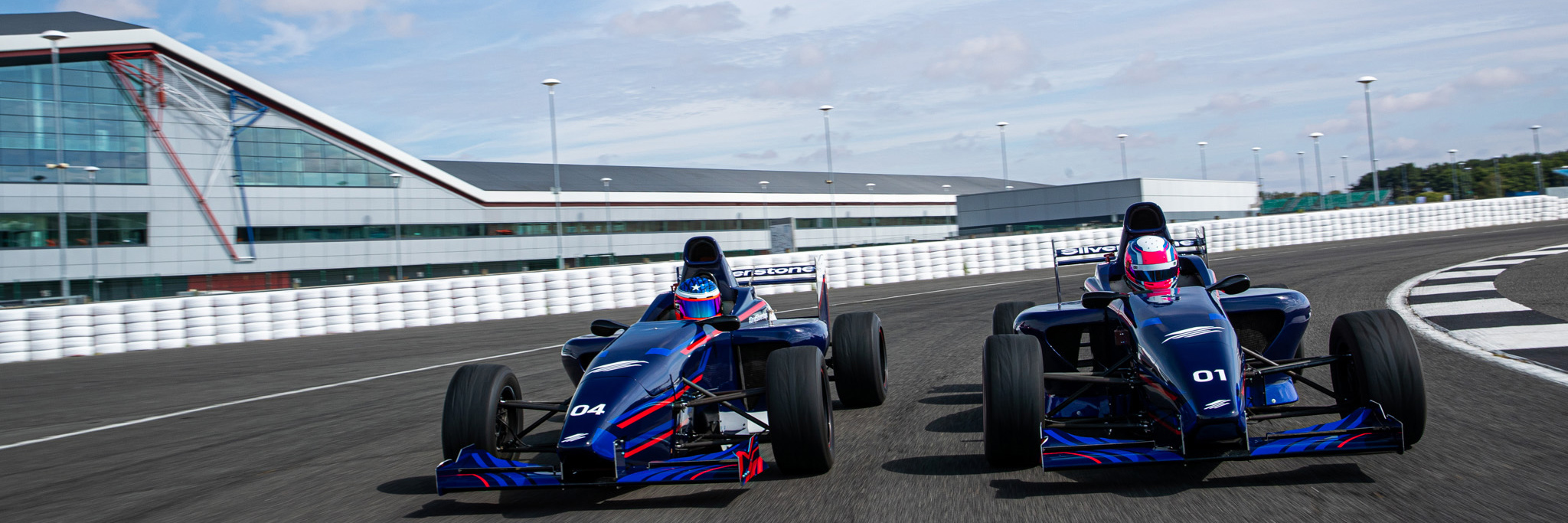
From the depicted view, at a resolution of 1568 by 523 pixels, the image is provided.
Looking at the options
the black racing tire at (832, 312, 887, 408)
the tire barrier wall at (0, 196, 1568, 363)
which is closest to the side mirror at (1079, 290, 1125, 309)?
the black racing tire at (832, 312, 887, 408)

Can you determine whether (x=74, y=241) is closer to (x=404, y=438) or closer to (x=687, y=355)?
(x=404, y=438)

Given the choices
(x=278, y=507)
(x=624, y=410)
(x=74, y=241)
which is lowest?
(x=278, y=507)

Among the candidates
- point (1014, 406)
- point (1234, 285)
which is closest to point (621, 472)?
point (1014, 406)

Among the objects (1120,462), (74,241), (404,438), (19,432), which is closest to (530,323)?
(19,432)

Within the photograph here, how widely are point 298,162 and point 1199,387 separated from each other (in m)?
48.2

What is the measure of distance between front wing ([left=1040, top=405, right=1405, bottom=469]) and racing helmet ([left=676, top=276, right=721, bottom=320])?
2.49 meters

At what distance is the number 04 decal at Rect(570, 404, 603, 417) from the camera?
16.3 ft

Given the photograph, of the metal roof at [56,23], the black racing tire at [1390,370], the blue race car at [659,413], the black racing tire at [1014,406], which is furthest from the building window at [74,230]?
the black racing tire at [1390,370]

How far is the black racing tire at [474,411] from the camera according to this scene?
543cm

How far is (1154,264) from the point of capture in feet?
19.6

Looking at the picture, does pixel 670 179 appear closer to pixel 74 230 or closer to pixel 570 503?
pixel 74 230

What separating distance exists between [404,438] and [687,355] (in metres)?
2.71

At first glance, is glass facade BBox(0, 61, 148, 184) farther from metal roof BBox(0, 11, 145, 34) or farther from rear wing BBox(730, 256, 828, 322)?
rear wing BBox(730, 256, 828, 322)

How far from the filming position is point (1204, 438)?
4.45m
